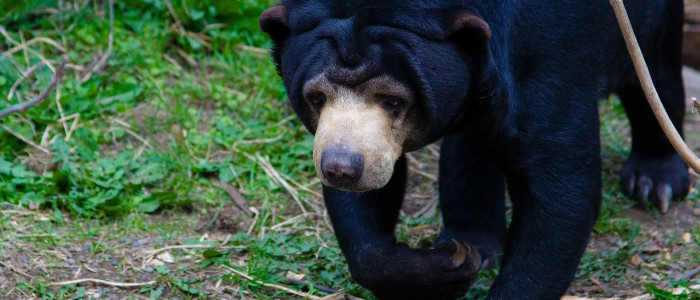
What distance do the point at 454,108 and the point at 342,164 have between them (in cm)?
64

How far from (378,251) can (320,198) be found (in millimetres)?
1527

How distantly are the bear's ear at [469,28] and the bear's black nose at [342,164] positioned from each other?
2.08ft

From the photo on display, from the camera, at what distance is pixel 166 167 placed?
220 inches

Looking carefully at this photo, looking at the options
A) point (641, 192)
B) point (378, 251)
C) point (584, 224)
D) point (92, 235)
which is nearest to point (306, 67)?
point (378, 251)

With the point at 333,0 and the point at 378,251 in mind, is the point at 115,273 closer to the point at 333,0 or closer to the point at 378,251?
the point at 378,251

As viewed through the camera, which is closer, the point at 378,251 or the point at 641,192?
the point at 378,251

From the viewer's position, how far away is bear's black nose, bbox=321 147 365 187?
3562 mm

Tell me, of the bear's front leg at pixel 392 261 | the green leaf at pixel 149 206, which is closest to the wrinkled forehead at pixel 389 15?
the bear's front leg at pixel 392 261

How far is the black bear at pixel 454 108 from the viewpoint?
3.71 m

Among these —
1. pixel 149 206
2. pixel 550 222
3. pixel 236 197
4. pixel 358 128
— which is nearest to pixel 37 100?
pixel 149 206

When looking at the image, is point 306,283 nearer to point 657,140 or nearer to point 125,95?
point 125,95

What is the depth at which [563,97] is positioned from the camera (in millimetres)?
4133

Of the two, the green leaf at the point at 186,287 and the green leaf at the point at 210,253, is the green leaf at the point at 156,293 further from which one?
the green leaf at the point at 210,253

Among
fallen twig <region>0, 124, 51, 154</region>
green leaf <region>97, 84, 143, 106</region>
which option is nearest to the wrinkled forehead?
fallen twig <region>0, 124, 51, 154</region>
